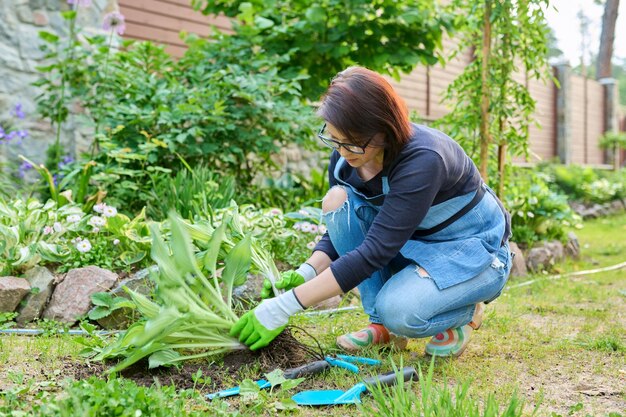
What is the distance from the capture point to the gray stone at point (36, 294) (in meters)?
2.80

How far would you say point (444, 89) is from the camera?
8.48 metres

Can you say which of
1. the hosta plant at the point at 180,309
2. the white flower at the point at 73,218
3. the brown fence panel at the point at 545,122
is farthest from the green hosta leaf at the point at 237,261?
the brown fence panel at the point at 545,122

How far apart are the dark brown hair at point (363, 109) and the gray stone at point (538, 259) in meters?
2.95

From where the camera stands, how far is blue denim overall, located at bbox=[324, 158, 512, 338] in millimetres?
2215

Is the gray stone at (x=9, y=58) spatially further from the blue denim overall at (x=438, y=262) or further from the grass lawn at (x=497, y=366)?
the blue denim overall at (x=438, y=262)

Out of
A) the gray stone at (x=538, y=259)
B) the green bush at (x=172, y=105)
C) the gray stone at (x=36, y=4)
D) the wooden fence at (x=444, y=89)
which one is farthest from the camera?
the wooden fence at (x=444, y=89)

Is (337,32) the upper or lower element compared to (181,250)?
upper

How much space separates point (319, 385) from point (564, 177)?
30.8ft

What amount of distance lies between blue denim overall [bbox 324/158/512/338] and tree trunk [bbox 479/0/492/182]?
80.4 inches

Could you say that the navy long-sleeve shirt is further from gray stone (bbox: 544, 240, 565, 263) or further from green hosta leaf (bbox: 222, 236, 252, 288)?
gray stone (bbox: 544, 240, 565, 263)

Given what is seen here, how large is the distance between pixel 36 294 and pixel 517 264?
304cm

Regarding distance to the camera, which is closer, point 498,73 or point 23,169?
point 498,73

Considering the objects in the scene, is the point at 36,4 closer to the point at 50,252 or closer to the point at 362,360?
the point at 50,252

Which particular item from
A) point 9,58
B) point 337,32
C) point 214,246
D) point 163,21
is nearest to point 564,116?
point 337,32
